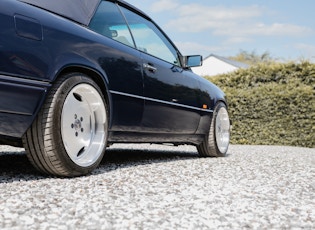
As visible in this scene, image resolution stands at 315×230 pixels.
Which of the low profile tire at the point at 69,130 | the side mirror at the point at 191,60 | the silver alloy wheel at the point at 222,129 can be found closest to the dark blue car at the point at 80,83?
the low profile tire at the point at 69,130

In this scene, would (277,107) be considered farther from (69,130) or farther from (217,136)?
(69,130)

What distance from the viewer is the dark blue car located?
241cm

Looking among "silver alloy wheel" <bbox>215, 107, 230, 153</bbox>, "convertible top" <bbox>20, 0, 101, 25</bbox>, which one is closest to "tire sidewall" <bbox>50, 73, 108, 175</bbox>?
"convertible top" <bbox>20, 0, 101, 25</bbox>

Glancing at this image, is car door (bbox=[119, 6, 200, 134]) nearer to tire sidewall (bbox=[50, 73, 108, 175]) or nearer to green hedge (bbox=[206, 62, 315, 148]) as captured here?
tire sidewall (bbox=[50, 73, 108, 175])

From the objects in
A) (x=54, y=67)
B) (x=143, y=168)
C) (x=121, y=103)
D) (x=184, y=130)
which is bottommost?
(x=143, y=168)

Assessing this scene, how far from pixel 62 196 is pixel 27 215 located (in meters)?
0.40

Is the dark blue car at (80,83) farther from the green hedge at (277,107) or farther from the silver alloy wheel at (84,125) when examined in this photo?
the green hedge at (277,107)

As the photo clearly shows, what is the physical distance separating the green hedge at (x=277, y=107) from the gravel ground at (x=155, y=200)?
706 centimetres

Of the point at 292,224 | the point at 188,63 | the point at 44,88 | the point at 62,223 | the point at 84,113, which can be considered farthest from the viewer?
the point at 188,63

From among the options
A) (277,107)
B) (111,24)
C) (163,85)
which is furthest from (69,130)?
(277,107)

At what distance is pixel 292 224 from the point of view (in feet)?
6.04

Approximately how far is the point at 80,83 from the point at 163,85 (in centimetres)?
119

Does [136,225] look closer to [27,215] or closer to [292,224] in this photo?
[27,215]

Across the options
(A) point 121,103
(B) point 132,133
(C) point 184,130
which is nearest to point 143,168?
(B) point 132,133
